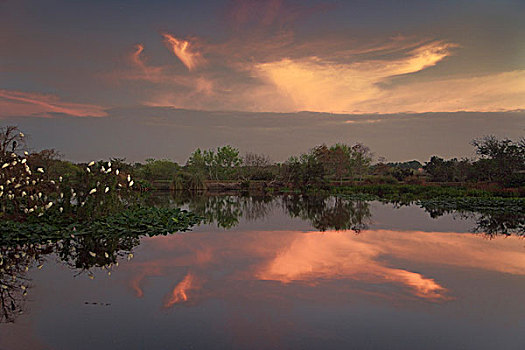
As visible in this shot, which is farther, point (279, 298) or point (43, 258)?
point (43, 258)

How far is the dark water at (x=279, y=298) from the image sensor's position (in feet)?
14.3

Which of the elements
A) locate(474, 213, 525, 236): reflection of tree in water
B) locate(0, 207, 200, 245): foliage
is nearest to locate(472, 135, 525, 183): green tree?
locate(474, 213, 525, 236): reflection of tree in water

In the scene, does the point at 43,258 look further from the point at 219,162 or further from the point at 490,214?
the point at 219,162

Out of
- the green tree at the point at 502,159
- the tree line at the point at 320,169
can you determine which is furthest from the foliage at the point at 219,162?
the green tree at the point at 502,159

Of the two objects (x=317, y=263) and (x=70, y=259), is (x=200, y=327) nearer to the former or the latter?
(x=317, y=263)

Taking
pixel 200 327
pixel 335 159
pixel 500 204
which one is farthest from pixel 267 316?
pixel 335 159

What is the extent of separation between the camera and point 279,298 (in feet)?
18.7

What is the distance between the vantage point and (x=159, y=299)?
568cm

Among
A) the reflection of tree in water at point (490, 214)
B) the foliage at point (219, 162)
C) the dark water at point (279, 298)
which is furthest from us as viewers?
the foliage at point (219, 162)

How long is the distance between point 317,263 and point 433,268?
2.40 meters

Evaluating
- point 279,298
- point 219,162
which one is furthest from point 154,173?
point 279,298

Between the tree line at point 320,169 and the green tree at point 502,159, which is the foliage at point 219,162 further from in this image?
the green tree at point 502,159

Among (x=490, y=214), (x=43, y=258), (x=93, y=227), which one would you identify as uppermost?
(x=490, y=214)

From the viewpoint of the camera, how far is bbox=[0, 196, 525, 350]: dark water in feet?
14.3
